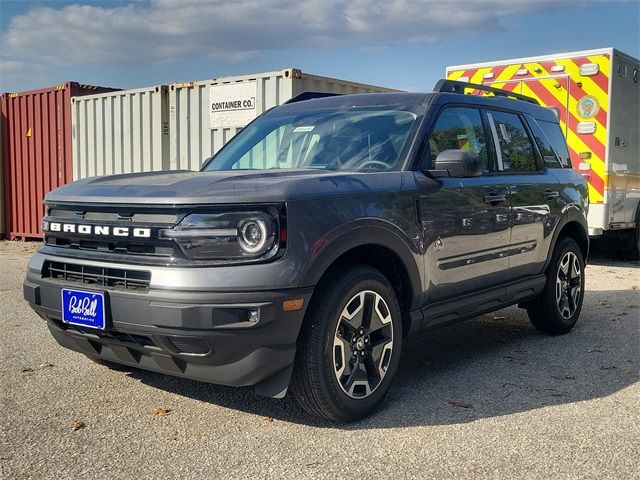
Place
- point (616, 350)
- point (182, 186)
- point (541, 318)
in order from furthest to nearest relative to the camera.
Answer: point (541, 318), point (616, 350), point (182, 186)

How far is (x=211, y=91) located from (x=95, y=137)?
3.45 m

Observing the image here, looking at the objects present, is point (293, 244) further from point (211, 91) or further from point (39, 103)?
point (39, 103)

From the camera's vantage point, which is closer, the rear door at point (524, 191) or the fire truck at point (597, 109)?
the rear door at point (524, 191)

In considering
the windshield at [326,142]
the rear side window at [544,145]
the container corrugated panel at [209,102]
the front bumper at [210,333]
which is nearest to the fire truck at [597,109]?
the container corrugated panel at [209,102]

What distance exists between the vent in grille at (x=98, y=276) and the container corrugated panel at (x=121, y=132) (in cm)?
743

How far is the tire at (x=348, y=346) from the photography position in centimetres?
343

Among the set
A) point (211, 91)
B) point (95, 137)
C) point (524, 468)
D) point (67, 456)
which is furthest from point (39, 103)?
point (524, 468)

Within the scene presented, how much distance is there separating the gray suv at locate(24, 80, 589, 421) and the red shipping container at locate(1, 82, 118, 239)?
30.5 feet

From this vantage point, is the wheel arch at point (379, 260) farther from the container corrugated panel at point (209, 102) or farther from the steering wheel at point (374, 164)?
the container corrugated panel at point (209, 102)

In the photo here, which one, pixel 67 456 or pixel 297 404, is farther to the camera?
pixel 297 404

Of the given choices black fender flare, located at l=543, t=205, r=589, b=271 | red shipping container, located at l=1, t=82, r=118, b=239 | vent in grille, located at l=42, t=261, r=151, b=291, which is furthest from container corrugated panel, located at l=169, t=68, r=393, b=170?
vent in grille, located at l=42, t=261, r=151, b=291

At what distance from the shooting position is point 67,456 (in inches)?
126

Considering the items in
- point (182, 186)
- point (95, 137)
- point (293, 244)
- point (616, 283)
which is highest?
point (95, 137)

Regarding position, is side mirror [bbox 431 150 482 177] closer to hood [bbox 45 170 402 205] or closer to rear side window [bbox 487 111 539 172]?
hood [bbox 45 170 402 205]
